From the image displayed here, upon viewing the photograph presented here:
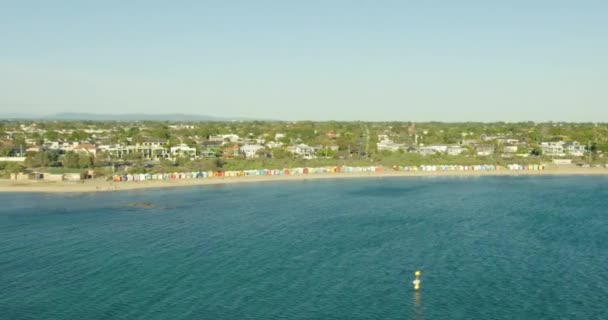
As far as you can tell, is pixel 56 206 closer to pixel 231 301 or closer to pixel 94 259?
pixel 94 259

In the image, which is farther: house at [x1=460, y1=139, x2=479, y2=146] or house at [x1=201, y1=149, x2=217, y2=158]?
house at [x1=460, y1=139, x2=479, y2=146]

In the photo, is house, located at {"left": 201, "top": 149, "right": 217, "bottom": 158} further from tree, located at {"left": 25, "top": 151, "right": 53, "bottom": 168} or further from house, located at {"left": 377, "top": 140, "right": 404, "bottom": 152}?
house, located at {"left": 377, "top": 140, "right": 404, "bottom": 152}

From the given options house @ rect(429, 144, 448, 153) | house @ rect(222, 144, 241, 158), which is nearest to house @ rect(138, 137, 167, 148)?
house @ rect(222, 144, 241, 158)

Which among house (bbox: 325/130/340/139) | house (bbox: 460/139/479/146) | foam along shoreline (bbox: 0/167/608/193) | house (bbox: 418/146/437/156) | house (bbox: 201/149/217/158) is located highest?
house (bbox: 325/130/340/139)

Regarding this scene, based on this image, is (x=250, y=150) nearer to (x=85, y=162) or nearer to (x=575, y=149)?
(x=85, y=162)

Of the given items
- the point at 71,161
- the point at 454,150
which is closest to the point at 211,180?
the point at 71,161

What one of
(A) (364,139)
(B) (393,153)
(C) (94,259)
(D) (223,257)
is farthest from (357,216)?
(A) (364,139)
